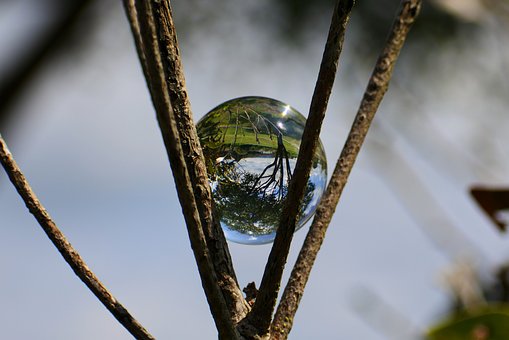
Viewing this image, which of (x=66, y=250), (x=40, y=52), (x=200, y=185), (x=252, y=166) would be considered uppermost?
(x=40, y=52)

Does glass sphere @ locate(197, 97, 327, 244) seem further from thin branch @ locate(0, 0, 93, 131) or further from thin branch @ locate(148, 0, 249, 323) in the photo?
thin branch @ locate(0, 0, 93, 131)

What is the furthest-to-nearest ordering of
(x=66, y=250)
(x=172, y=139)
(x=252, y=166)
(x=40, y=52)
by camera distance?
(x=40, y=52), (x=252, y=166), (x=66, y=250), (x=172, y=139)

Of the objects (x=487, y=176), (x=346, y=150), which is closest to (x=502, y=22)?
(x=487, y=176)

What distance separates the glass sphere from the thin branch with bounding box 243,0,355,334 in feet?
0.47

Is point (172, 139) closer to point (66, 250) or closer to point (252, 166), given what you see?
point (66, 250)

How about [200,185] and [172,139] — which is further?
[200,185]

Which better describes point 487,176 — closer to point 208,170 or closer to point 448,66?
point 208,170

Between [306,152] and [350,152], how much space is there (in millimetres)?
54

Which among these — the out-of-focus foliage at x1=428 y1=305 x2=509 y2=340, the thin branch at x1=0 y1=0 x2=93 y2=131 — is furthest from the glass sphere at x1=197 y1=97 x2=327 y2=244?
the thin branch at x1=0 y1=0 x2=93 y2=131

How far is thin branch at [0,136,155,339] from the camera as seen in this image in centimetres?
70

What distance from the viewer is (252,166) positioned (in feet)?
2.95

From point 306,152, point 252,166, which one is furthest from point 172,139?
point 252,166

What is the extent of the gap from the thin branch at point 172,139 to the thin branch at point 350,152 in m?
0.06

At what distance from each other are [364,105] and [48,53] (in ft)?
14.0
